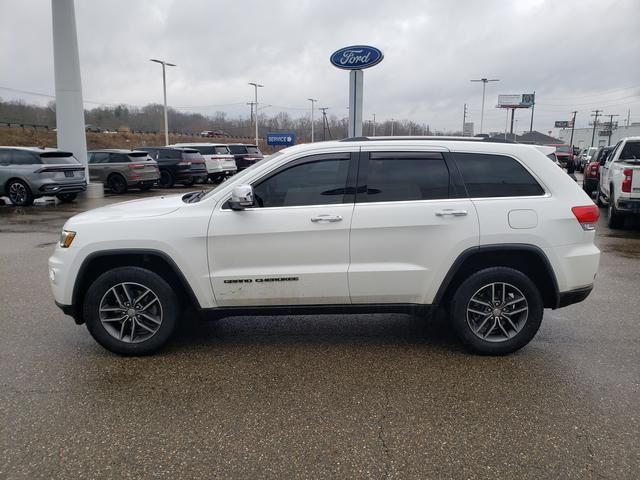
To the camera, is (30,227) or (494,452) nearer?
(494,452)

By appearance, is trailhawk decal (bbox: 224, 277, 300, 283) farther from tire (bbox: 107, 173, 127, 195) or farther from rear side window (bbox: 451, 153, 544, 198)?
tire (bbox: 107, 173, 127, 195)

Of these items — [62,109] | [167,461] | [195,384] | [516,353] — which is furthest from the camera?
[62,109]

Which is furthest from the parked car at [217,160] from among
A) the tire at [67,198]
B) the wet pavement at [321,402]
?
the wet pavement at [321,402]

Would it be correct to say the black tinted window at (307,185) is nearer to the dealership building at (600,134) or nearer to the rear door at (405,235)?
the rear door at (405,235)

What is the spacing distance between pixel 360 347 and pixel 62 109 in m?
15.8

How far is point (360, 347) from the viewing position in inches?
175

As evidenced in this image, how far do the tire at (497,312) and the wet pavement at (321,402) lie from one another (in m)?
0.15

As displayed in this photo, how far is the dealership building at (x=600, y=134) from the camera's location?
102m

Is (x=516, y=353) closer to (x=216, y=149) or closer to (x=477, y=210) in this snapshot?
(x=477, y=210)

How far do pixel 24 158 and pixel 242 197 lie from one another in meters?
13.4

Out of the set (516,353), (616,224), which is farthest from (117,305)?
(616,224)

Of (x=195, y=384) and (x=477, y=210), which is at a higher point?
(x=477, y=210)

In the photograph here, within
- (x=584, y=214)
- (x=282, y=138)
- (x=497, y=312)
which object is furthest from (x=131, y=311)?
(x=282, y=138)

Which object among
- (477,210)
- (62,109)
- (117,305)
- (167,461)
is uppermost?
(62,109)
